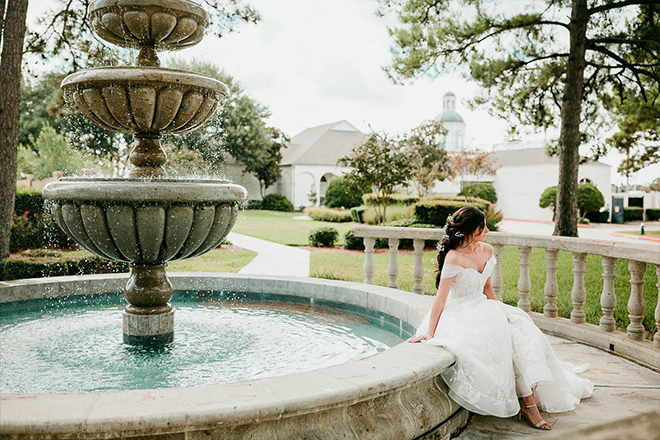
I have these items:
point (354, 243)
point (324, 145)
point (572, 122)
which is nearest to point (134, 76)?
point (572, 122)

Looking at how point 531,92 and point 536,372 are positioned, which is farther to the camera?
point 531,92

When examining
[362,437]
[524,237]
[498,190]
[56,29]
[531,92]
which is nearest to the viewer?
[362,437]

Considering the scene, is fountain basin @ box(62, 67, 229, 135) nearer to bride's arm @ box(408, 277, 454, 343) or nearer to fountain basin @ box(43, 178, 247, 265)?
fountain basin @ box(43, 178, 247, 265)

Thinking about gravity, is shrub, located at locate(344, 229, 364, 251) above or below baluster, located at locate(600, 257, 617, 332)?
below

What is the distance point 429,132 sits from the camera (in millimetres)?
40812

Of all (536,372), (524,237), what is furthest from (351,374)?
(524,237)

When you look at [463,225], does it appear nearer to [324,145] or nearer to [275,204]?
[275,204]

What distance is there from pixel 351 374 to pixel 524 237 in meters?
3.97

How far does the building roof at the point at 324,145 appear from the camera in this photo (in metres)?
45.8

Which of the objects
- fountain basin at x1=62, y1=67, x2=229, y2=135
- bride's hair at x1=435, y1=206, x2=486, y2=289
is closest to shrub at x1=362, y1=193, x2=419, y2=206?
fountain basin at x1=62, y1=67, x2=229, y2=135

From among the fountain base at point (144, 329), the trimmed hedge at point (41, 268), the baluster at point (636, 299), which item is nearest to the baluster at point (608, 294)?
the baluster at point (636, 299)

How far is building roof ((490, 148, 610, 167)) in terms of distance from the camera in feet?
144

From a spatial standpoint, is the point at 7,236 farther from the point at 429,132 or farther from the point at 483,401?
the point at 429,132

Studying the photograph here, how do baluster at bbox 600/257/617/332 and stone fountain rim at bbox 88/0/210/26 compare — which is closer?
stone fountain rim at bbox 88/0/210/26
